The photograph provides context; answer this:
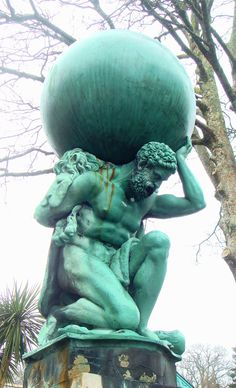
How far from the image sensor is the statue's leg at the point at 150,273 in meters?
3.20

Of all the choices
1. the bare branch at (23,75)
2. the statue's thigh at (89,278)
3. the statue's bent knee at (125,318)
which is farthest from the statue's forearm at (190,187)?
the bare branch at (23,75)

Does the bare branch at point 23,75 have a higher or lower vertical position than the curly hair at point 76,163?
higher

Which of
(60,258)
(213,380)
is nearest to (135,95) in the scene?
(60,258)

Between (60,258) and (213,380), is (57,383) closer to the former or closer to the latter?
(60,258)

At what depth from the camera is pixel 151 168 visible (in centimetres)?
338

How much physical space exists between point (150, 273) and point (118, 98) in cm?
124

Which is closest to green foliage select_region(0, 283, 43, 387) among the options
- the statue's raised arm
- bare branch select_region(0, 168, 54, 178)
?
bare branch select_region(0, 168, 54, 178)

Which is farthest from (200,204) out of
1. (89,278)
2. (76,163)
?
(89,278)

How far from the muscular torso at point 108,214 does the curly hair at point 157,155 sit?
289 millimetres

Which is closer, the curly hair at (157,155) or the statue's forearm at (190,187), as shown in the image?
the curly hair at (157,155)

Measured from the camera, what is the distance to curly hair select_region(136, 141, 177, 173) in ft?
11.0

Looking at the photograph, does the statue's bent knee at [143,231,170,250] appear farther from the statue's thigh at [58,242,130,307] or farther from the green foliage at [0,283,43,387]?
the green foliage at [0,283,43,387]

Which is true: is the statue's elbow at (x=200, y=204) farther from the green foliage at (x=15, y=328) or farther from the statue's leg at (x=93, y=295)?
the green foliage at (x=15, y=328)

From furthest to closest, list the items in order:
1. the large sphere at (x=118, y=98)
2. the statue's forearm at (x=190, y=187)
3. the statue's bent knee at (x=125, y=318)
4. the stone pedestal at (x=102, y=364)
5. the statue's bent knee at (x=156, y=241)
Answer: the statue's forearm at (x=190, y=187)
the large sphere at (x=118, y=98)
the statue's bent knee at (x=156, y=241)
the statue's bent knee at (x=125, y=318)
the stone pedestal at (x=102, y=364)
